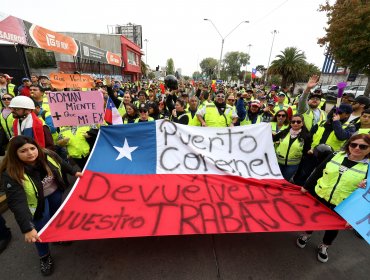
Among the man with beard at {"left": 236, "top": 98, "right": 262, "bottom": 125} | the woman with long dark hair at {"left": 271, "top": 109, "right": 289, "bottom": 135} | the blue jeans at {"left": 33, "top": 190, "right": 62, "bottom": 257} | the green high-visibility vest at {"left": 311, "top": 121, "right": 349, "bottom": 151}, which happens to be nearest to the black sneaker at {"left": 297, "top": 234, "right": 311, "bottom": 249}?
the green high-visibility vest at {"left": 311, "top": 121, "right": 349, "bottom": 151}

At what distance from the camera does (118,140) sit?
3.50m

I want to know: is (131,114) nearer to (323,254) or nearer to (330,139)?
(330,139)

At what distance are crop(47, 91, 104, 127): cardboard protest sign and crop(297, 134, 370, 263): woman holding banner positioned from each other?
11.4 feet

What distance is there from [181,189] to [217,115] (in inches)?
83.9

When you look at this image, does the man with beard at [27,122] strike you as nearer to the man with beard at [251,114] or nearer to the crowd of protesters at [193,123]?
the crowd of protesters at [193,123]

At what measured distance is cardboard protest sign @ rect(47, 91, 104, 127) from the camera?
11.4 ft

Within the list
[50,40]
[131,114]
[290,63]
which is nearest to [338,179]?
[131,114]

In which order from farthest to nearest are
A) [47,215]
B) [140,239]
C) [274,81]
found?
1. [274,81]
2. [140,239]
3. [47,215]

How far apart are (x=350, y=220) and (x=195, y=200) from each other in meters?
1.72

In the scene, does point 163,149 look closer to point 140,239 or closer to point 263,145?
point 140,239

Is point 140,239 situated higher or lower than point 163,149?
lower

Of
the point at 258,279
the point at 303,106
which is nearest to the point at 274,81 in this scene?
the point at 303,106

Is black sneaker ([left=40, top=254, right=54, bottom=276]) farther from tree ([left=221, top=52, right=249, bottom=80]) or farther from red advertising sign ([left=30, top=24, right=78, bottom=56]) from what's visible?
tree ([left=221, top=52, right=249, bottom=80])

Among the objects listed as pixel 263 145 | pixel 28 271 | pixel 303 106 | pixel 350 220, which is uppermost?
pixel 303 106
